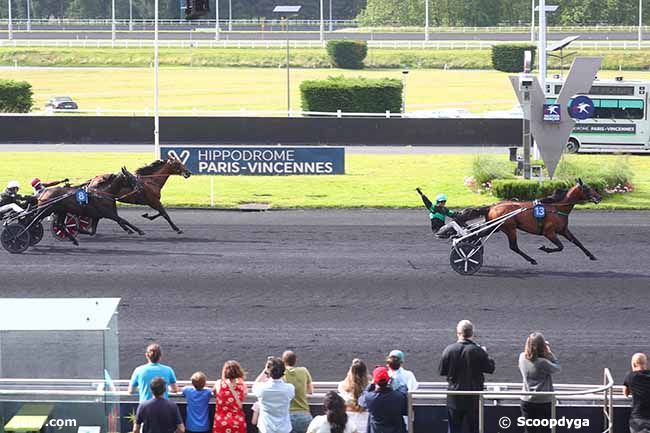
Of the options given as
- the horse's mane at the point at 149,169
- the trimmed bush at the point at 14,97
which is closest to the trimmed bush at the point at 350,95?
the trimmed bush at the point at 14,97

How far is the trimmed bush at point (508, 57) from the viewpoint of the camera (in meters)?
66.5

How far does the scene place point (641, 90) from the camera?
35.5 m

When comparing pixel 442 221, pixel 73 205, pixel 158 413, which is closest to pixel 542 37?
pixel 442 221

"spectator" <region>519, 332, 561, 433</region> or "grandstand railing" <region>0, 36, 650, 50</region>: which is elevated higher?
"grandstand railing" <region>0, 36, 650, 50</region>

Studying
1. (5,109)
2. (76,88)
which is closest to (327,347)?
(5,109)

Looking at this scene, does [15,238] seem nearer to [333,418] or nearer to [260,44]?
[333,418]

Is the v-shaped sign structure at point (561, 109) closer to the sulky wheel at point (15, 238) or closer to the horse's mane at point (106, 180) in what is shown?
the horse's mane at point (106, 180)

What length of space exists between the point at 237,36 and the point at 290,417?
75.6 meters

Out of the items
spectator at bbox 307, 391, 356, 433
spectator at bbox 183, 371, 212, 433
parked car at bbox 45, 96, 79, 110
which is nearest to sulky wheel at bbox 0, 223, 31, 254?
spectator at bbox 183, 371, 212, 433

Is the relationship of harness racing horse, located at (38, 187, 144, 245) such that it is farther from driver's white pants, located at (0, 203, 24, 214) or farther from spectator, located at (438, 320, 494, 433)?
spectator, located at (438, 320, 494, 433)

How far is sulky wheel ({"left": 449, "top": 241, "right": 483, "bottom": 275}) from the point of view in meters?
18.0

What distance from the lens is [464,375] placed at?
10242mm

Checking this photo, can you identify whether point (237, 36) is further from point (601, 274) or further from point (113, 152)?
point (601, 274)

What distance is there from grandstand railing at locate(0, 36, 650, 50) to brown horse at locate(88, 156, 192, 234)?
51.8 metres
